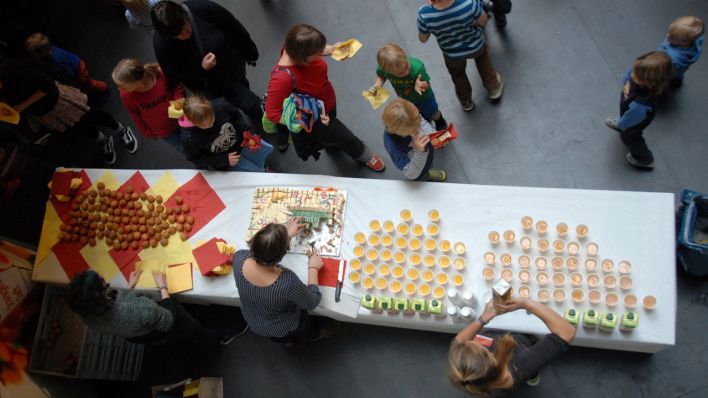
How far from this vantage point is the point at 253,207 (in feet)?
11.3

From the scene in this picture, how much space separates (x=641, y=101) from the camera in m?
3.20

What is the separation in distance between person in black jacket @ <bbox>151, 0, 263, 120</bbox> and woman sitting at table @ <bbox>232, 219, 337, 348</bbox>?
1.37 m

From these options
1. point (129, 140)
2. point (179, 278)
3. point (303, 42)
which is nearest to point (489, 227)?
point (303, 42)

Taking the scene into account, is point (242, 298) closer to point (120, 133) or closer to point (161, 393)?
point (161, 393)

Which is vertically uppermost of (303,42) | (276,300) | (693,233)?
(303,42)

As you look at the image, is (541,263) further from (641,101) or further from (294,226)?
(294,226)

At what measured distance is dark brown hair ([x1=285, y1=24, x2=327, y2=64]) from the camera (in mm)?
3020

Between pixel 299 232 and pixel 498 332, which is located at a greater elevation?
pixel 299 232

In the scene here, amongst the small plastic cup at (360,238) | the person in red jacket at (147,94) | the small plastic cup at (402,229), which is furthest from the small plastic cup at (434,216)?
the person in red jacket at (147,94)

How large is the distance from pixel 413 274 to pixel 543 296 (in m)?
0.74

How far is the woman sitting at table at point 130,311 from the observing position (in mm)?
2807

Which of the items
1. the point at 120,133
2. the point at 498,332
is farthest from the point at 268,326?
the point at 120,133

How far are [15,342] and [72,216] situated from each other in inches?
36.8

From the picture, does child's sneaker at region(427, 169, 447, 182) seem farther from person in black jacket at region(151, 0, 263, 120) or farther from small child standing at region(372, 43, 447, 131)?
person in black jacket at region(151, 0, 263, 120)
